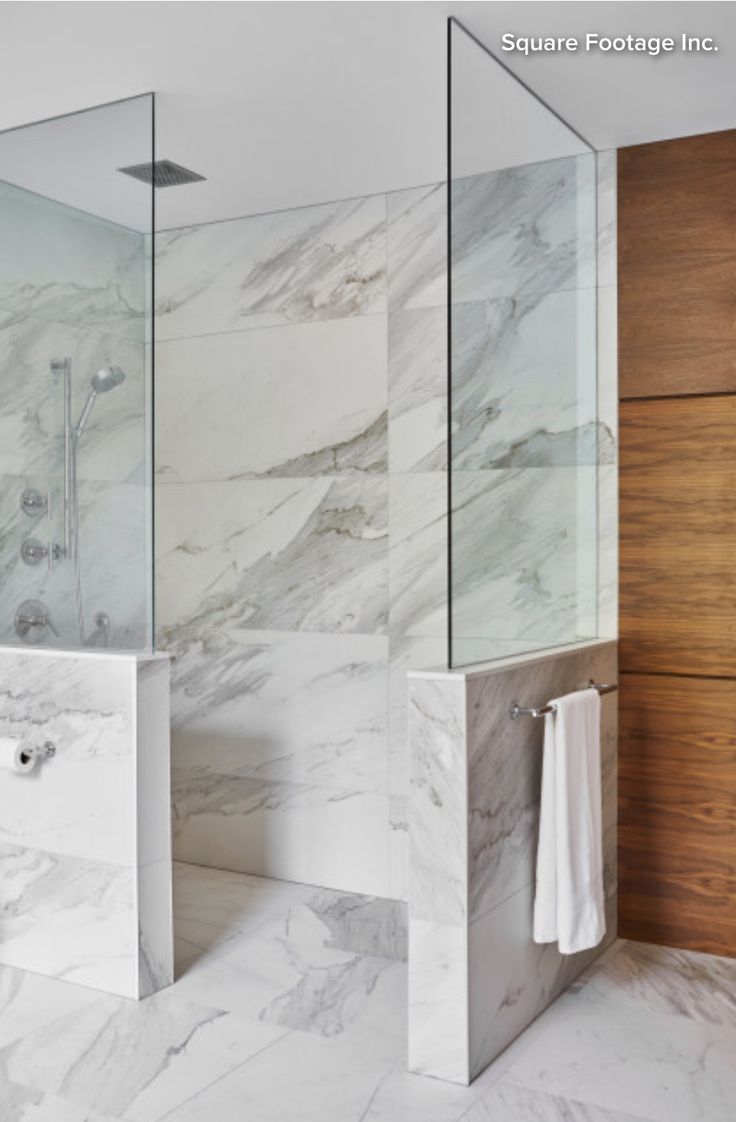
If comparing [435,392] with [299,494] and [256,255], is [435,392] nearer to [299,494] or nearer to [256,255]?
[299,494]

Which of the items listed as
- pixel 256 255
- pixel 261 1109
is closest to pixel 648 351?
pixel 256 255

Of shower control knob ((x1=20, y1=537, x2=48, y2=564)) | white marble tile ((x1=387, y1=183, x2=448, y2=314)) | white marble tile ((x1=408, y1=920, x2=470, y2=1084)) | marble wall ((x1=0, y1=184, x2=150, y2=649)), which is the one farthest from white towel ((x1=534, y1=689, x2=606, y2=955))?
white marble tile ((x1=387, y1=183, x2=448, y2=314))

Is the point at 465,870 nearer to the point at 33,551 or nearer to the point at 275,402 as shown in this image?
the point at 33,551

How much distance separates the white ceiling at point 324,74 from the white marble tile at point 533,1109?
93.2 inches

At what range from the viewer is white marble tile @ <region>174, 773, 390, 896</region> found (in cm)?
376

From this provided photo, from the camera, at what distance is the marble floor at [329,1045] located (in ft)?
7.62

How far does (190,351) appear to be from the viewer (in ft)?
13.5

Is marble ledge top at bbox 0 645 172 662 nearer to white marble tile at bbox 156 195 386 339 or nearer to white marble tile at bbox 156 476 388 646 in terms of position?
white marble tile at bbox 156 476 388 646

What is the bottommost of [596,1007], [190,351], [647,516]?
[596,1007]

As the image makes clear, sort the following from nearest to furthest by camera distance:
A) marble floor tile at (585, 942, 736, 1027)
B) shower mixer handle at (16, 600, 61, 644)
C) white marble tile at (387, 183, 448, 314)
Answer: marble floor tile at (585, 942, 736, 1027) → shower mixer handle at (16, 600, 61, 644) → white marble tile at (387, 183, 448, 314)

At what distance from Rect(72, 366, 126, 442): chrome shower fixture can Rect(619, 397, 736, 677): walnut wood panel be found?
58.1 inches

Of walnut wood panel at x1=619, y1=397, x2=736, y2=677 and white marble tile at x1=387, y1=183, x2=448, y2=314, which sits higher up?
white marble tile at x1=387, y1=183, x2=448, y2=314

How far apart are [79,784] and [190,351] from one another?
184 cm

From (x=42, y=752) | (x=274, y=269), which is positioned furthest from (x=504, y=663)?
(x=274, y=269)
